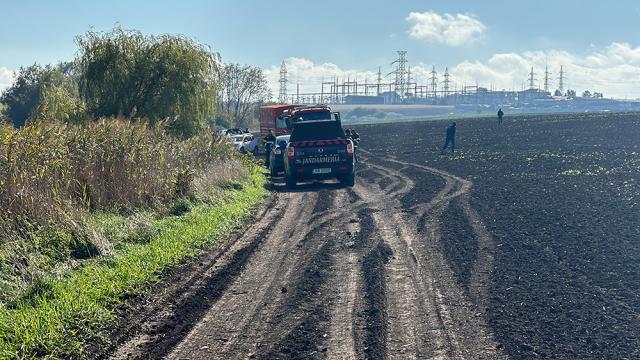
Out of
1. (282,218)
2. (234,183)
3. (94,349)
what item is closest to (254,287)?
(94,349)

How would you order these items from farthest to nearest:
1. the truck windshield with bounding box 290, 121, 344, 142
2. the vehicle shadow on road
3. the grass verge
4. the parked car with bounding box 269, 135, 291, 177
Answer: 1. the parked car with bounding box 269, 135, 291, 177
2. the truck windshield with bounding box 290, 121, 344, 142
3. the vehicle shadow on road
4. the grass verge

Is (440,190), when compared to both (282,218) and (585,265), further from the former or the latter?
(585,265)

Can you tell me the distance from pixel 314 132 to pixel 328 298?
1528 centimetres

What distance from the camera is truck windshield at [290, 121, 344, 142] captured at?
23281 millimetres

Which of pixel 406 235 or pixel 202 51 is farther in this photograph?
pixel 202 51

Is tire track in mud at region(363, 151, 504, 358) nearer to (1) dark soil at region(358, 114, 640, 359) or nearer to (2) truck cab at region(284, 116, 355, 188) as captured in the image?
(1) dark soil at region(358, 114, 640, 359)

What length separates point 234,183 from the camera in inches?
810

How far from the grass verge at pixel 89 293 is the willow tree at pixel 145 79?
13.5 meters

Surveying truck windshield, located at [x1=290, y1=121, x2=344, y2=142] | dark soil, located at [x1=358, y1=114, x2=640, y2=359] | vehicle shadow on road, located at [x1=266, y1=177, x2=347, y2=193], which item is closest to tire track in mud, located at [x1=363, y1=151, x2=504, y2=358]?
dark soil, located at [x1=358, y1=114, x2=640, y2=359]

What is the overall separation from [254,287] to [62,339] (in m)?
2.88

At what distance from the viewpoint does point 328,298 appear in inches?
331

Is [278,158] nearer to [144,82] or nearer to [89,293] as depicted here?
[144,82]

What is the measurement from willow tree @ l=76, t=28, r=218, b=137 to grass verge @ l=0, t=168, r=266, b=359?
1350cm

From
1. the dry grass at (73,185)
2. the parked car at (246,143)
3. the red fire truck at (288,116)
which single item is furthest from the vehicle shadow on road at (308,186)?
the parked car at (246,143)
